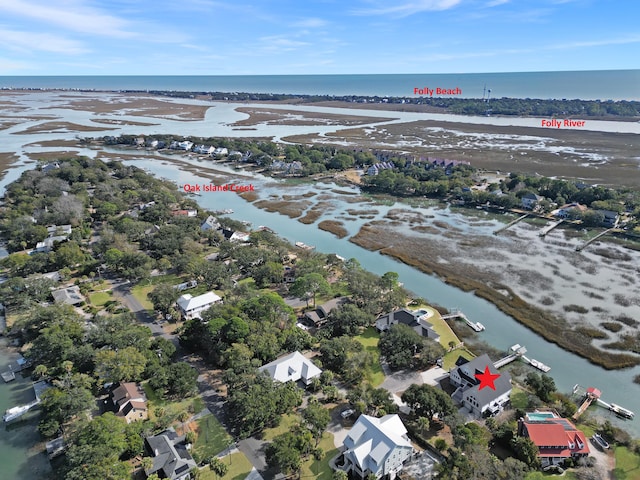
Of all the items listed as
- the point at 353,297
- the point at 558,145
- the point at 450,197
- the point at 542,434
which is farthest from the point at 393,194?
the point at 558,145

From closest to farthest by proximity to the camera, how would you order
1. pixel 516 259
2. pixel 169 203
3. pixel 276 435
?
pixel 276 435, pixel 516 259, pixel 169 203

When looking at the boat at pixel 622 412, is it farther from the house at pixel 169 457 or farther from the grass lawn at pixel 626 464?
the house at pixel 169 457

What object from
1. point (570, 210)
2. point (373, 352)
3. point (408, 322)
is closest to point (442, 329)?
point (408, 322)

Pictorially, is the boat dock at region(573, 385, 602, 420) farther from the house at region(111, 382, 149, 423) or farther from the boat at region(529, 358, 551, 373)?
the house at region(111, 382, 149, 423)

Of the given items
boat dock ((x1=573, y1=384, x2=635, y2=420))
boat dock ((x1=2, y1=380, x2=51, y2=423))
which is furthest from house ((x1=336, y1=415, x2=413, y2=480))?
boat dock ((x1=2, y1=380, x2=51, y2=423))

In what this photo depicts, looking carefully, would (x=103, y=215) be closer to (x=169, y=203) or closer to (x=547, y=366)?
(x=169, y=203)
